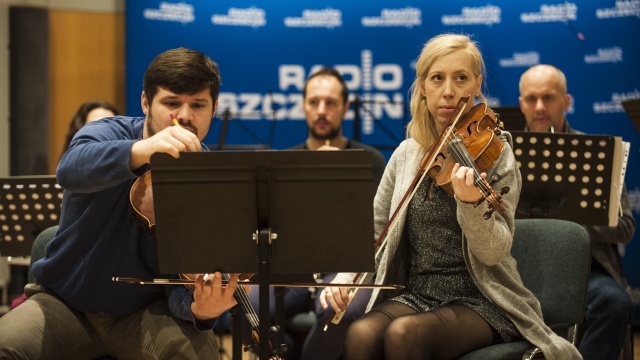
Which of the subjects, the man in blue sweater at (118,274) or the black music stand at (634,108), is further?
the black music stand at (634,108)

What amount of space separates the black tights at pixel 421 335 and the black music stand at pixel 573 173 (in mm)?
1139

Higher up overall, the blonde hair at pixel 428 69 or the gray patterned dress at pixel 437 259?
the blonde hair at pixel 428 69

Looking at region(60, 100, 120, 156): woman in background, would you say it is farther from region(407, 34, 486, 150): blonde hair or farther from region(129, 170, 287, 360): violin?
region(129, 170, 287, 360): violin

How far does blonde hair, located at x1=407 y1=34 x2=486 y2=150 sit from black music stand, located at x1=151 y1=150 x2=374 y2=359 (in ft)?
2.83

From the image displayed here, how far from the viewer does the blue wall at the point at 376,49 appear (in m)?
6.11

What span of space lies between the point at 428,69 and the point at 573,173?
41.5 inches

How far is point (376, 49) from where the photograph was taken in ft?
20.7

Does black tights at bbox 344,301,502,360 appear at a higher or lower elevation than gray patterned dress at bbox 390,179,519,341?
lower

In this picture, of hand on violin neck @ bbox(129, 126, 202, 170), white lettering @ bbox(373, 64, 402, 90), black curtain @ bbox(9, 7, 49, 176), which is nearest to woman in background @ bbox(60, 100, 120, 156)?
black curtain @ bbox(9, 7, 49, 176)

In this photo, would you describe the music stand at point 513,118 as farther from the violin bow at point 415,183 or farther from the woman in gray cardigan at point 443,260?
the violin bow at point 415,183

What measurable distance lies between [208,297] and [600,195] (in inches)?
80.4

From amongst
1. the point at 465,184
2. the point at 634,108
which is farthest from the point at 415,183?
the point at 634,108

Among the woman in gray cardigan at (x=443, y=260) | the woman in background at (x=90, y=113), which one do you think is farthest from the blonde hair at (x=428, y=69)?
the woman in background at (x=90, y=113)

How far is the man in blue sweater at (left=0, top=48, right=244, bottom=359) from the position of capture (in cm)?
260
